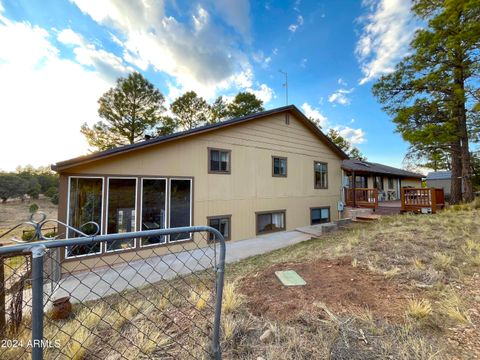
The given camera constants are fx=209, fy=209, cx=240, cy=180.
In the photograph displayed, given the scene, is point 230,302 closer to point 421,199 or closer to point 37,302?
point 37,302

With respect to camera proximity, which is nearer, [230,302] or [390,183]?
[230,302]

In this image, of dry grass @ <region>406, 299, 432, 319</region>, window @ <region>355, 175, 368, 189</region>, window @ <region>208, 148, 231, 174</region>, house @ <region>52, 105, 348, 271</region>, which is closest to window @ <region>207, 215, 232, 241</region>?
house @ <region>52, 105, 348, 271</region>

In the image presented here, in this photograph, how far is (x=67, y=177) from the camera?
5891mm

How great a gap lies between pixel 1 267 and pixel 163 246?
4.32m

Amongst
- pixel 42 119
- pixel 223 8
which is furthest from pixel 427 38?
pixel 42 119

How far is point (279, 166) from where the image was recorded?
10625mm

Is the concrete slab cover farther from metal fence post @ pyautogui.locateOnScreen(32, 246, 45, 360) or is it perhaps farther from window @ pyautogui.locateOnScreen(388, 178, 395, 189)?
window @ pyautogui.locateOnScreen(388, 178, 395, 189)

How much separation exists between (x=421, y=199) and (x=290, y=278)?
11.2 metres

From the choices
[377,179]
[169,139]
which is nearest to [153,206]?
[169,139]

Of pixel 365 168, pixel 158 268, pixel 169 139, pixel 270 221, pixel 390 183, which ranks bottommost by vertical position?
pixel 158 268

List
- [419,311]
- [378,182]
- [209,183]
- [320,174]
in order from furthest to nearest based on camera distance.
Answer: [378,182] → [320,174] → [209,183] → [419,311]

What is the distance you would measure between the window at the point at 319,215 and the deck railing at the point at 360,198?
173cm

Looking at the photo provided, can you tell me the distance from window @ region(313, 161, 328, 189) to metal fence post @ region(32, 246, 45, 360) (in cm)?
1218

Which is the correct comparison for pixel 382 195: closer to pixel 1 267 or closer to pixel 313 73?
pixel 313 73
